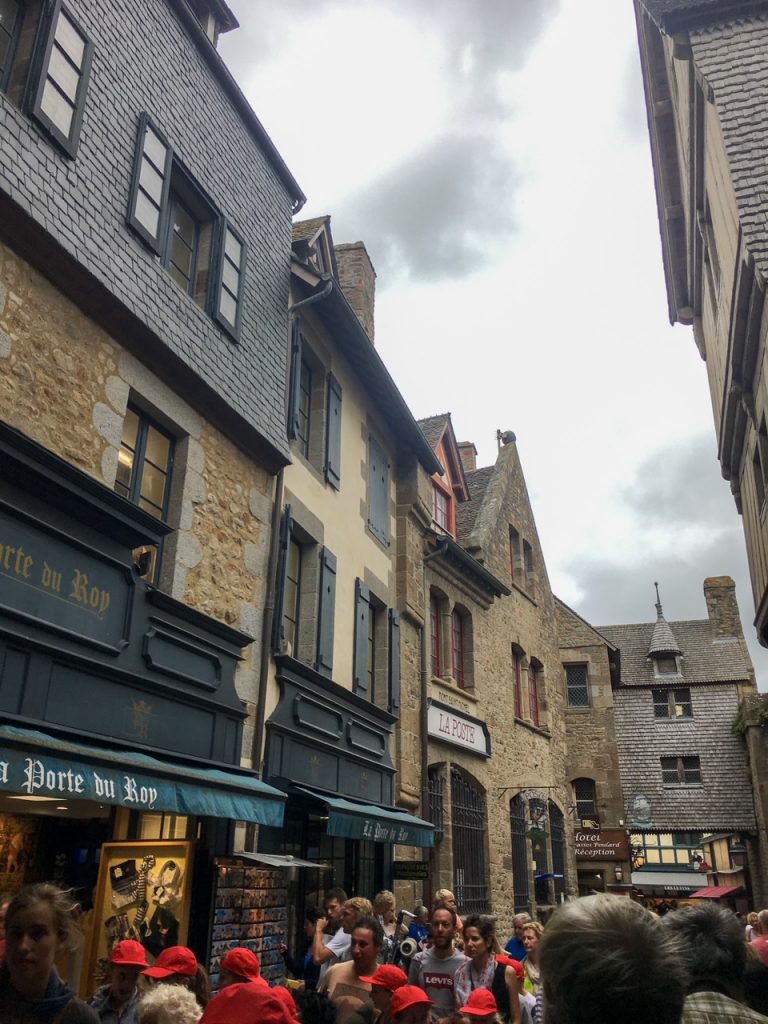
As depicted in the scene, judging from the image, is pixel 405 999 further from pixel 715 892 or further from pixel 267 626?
pixel 715 892

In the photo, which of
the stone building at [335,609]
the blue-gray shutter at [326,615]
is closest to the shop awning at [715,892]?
the stone building at [335,609]

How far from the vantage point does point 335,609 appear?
1078cm

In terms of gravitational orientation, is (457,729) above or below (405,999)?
above

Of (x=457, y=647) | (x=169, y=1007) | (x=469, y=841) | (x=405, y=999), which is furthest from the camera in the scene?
(x=457, y=647)

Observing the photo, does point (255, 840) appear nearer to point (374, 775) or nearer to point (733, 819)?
point (374, 775)

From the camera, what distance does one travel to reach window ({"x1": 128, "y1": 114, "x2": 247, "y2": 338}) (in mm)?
7871

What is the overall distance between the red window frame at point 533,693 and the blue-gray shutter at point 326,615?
9.41 m

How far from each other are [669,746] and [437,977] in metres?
25.9

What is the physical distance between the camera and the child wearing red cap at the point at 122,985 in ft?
13.2

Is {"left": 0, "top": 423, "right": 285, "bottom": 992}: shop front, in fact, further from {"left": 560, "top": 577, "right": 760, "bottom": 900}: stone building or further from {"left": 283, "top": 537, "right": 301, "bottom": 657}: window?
{"left": 560, "top": 577, "right": 760, "bottom": 900}: stone building

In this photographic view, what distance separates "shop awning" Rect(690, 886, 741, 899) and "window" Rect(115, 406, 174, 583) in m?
23.0

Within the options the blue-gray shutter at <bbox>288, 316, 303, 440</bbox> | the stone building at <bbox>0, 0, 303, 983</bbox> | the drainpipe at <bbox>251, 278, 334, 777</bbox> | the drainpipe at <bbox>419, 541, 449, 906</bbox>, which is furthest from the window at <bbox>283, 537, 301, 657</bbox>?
the drainpipe at <bbox>419, 541, 449, 906</bbox>

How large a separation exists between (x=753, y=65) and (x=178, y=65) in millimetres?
6490

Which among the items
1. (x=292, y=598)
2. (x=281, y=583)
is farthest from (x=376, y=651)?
(x=281, y=583)
